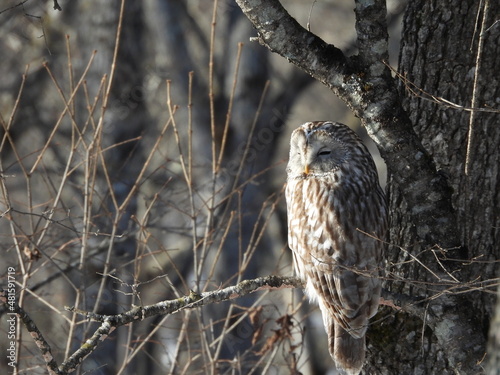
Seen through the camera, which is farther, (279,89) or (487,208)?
(279,89)

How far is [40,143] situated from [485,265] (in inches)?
356

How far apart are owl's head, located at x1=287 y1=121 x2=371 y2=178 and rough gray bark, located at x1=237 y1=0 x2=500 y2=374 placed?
1.01 feet

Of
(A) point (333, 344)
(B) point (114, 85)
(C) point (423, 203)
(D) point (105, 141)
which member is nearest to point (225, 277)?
(D) point (105, 141)

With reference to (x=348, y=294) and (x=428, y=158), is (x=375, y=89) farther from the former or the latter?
(x=348, y=294)

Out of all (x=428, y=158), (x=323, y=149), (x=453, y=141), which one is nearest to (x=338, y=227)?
(x=323, y=149)

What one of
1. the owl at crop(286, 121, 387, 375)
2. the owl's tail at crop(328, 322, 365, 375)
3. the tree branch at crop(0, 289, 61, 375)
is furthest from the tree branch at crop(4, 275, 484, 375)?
the owl's tail at crop(328, 322, 365, 375)

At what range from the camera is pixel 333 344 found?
4656 mm

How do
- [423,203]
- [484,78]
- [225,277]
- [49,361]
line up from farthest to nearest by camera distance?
[225,277]
[484,78]
[423,203]
[49,361]

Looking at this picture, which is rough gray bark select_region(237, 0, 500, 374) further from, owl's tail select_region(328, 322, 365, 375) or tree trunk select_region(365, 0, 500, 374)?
owl's tail select_region(328, 322, 365, 375)

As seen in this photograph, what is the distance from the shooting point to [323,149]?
467cm

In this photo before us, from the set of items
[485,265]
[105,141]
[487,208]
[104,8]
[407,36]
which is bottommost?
[485,265]

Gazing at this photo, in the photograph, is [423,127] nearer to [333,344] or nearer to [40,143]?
[333,344]

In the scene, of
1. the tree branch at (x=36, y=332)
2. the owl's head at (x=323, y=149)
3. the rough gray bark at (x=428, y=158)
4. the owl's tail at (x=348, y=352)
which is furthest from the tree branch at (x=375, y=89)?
the tree branch at (x=36, y=332)

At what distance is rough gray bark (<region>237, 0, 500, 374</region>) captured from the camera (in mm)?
4004
